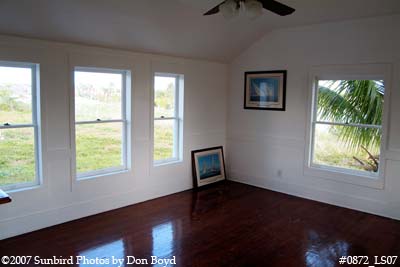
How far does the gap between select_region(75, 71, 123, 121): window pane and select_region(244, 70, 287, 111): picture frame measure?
2223 millimetres

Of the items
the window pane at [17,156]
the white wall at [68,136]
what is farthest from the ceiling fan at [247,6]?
the window pane at [17,156]

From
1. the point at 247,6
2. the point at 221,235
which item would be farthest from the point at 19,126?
the point at 247,6

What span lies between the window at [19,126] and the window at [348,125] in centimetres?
379

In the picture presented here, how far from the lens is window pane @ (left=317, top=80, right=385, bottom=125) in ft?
15.0

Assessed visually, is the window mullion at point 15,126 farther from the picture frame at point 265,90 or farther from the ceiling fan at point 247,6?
the picture frame at point 265,90

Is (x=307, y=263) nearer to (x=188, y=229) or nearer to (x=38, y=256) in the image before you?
(x=188, y=229)

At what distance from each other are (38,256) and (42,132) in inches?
52.5

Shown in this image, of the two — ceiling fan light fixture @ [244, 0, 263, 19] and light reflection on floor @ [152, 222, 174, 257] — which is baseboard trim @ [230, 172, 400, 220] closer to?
light reflection on floor @ [152, 222, 174, 257]

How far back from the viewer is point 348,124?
4.81 meters

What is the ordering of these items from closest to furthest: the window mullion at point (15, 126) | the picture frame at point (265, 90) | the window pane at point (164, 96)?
the window mullion at point (15, 126)
the window pane at point (164, 96)
the picture frame at point (265, 90)

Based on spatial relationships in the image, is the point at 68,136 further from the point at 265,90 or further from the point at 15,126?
the point at 265,90

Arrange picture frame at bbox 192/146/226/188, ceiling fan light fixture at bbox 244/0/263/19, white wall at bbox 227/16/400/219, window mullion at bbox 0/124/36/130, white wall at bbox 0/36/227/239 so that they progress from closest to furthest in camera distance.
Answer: ceiling fan light fixture at bbox 244/0/263/19, window mullion at bbox 0/124/36/130, white wall at bbox 0/36/227/239, white wall at bbox 227/16/400/219, picture frame at bbox 192/146/226/188

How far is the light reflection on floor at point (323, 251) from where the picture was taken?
3.27m

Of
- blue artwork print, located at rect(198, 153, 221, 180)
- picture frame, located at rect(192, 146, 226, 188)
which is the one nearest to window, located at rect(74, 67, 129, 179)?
picture frame, located at rect(192, 146, 226, 188)
